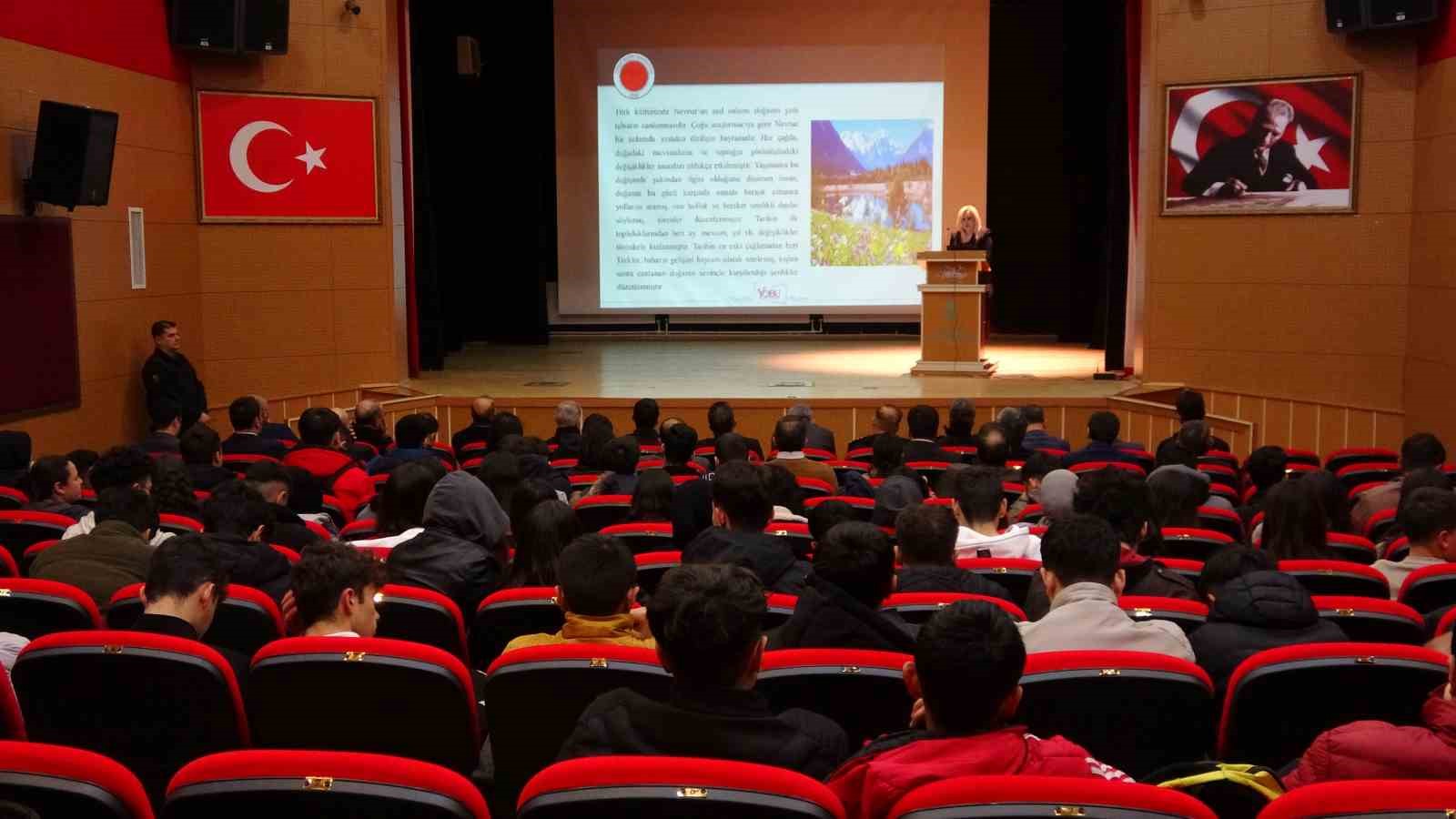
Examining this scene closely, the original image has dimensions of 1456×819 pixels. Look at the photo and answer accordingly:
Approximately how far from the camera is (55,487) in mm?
5465

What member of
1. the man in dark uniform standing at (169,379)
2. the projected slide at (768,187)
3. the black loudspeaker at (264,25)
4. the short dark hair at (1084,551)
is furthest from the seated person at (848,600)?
the projected slide at (768,187)

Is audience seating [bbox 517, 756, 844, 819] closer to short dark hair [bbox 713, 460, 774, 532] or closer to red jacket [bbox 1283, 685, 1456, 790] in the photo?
red jacket [bbox 1283, 685, 1456, 790]

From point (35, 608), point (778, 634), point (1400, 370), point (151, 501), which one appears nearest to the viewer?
point (778, 634)

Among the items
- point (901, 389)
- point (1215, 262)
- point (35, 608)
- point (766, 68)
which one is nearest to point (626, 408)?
point (901, 389)

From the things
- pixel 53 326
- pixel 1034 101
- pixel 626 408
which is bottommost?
pixel 626 408

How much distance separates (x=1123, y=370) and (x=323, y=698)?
34.8 feet

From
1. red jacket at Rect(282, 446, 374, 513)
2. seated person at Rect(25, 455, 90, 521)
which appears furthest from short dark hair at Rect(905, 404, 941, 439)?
seated person at Rect(25, 455, 90, 521)

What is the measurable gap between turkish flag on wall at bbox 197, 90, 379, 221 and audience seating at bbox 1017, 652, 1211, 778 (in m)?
9.77

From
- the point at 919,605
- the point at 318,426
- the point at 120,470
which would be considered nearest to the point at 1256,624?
the point at 919,605

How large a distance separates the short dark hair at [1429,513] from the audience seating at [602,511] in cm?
278

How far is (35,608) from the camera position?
3311mm

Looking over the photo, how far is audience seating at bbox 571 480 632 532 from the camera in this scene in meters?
5.47

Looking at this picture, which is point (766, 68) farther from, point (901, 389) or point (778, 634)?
point (778, 634)

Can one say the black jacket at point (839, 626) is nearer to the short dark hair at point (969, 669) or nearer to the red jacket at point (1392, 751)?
the short dark hair at point (969, 669)
